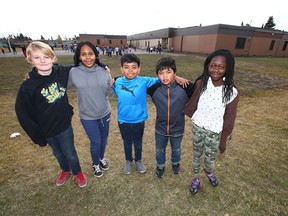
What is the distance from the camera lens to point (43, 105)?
7.45ft

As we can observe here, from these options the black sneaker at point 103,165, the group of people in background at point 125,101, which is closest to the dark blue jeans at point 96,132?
the group of people in background at point 125,101

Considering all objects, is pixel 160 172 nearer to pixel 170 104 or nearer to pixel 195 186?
pixel 195 186

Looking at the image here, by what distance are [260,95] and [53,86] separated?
28.0 feet

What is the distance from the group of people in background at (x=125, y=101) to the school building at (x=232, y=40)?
1114 inches

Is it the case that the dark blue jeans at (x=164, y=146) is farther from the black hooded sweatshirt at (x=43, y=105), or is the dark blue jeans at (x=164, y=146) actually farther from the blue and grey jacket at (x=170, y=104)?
the black hooded sweatshirt at (x=43, y=105)

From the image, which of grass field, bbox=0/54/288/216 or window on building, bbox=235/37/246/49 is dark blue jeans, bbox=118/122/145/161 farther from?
window on building, bbox=235/37/246/49

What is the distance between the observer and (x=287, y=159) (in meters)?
3.57

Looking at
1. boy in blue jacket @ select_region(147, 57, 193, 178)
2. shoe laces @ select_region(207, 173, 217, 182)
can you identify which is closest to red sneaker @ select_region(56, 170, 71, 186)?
boy in blue jacket @ select_region(147, 57, 193, 178)

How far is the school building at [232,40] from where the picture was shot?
27.5m

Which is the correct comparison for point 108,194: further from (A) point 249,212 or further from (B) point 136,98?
(A) point 249,212

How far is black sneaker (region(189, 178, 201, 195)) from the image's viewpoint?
8.95ft

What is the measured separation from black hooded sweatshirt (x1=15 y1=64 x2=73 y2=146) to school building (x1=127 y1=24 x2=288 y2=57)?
29.1 meters

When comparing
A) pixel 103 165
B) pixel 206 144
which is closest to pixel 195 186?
pixel 206 144

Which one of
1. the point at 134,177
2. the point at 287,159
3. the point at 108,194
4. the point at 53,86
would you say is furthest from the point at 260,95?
the point at 53,86
